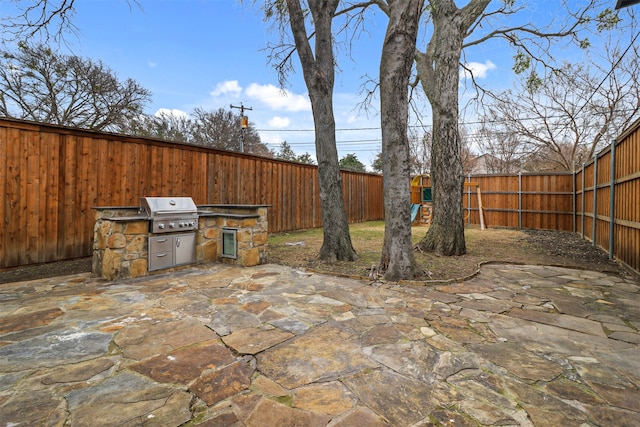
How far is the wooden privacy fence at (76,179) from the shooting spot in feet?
Answer: 12.5

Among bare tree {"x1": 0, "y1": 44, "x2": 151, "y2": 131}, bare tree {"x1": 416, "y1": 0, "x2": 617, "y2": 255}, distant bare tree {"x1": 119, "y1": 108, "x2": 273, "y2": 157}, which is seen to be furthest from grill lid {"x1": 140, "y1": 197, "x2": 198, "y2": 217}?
distant bare tree {"x1": 119, "y1": 108, "x2": 273, "y2": 157}

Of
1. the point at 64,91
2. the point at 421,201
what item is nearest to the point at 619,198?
the point at 421,201

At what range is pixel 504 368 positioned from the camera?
1.71 meters

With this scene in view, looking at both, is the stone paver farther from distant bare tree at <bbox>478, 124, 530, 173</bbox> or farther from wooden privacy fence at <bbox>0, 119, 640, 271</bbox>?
distant bare tree at <bbox>478, 124, 530, 173</bbox>

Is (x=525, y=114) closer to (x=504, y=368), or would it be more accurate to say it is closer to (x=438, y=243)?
(x=438, y=243)

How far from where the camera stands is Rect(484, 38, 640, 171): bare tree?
948 cm

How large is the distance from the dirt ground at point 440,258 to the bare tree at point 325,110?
0.40 metres

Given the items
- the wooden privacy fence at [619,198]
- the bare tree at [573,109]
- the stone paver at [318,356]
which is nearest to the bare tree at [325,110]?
the stone paver at [318,356]

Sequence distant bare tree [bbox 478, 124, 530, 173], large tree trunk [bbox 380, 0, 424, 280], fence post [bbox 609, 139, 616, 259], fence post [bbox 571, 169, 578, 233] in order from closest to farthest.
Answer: large tree trunk [bbox 380, 0, 424, 280] → fence post [bbox 609, 139, 616, 259] → fence post [bbox 571, 169, 578, 233] → distant bare tree [bbox 478, 124, 530, 173]

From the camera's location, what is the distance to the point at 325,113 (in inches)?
189

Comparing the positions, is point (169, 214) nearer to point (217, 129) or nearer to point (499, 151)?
point (217, 129)

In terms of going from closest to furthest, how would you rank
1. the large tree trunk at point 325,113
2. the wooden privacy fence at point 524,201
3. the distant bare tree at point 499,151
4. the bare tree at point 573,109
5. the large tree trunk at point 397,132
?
the large tree trunk at point 397,132 → the large tree trunk at point 325,113 → the wooden privacy fence at point 524,201 → the bare tree at point 573,109 → the distant bare tree at point 499,151

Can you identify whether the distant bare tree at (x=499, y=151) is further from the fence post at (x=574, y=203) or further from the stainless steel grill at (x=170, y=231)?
the stainless steel grill at (x=170, y=231)

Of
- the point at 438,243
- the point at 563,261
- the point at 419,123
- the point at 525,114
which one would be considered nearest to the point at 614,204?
the point at 563,261
